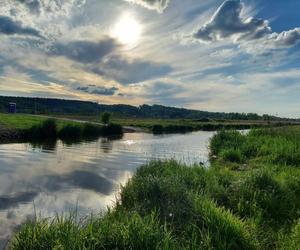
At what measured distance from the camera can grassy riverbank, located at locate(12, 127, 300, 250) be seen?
23.9ft

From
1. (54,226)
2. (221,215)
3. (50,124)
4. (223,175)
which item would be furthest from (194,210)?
(50,124)

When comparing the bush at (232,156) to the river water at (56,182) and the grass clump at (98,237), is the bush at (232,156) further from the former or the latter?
the grass clump at (98,237)

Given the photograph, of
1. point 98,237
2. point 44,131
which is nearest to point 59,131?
point 44,131

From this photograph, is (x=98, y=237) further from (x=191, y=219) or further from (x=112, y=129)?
(x=112, y=129)

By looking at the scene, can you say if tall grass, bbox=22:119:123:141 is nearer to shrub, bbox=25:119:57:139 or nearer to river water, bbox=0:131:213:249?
shrub, bbox=25:119:57:139

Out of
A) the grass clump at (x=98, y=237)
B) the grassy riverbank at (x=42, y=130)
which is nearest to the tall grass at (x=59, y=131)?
the grassy riverbank at (x=42, y=130)

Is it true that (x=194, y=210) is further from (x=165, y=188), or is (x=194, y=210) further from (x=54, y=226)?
(x=54, y=226)

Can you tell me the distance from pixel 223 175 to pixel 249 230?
225 inches

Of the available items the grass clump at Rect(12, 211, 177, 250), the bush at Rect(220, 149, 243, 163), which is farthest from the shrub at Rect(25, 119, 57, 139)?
the grass clump at Rect(12, 211, 177, 250)

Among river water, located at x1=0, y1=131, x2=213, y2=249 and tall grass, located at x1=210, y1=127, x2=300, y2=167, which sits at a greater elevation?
tall grass, located at x1=210, y1=127, x2=300, y2=167

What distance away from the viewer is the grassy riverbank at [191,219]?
23.9ft

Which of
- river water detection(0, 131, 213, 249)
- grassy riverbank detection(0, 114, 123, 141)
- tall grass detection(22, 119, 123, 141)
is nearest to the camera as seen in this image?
river water detection(0, 131, 213, 249)

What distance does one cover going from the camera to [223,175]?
48.5ft

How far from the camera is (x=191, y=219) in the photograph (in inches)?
351
